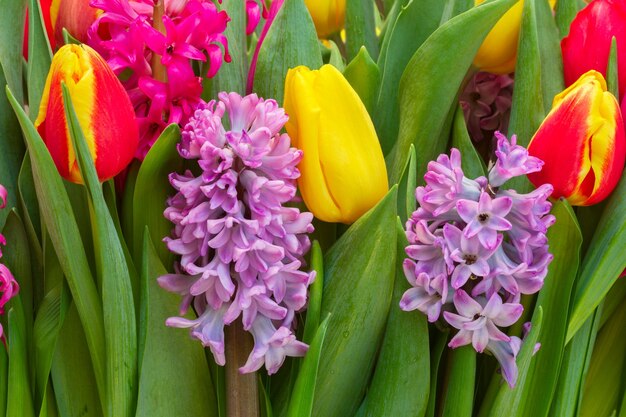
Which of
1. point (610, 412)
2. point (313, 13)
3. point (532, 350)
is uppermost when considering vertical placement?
point (313, 13)

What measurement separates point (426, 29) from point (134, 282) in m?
0.27

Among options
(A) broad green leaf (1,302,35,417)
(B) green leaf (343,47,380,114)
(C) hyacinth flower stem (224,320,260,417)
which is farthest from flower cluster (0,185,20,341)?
(B) green leaf (343,47,380,114)

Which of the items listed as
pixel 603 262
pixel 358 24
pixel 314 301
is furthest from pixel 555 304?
pixel 358 24

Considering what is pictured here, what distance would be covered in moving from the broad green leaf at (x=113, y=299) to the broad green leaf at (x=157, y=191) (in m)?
0.03

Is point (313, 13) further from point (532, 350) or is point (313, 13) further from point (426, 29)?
point (532, 350)

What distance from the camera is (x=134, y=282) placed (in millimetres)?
500

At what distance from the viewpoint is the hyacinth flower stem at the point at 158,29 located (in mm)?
470

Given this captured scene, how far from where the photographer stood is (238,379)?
48 centimetres

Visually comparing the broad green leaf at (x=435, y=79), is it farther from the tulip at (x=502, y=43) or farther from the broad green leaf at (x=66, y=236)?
the broad green leaf at (x=66, y=236)

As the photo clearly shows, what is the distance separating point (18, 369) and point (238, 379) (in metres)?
0.14

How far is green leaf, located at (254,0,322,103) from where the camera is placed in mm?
521


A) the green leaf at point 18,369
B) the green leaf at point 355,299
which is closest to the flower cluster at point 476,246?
the green leaf at point 355,299

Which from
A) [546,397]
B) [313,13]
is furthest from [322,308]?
[313,13]

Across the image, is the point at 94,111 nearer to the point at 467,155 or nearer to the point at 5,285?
the point at 5,285
